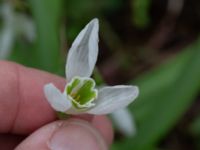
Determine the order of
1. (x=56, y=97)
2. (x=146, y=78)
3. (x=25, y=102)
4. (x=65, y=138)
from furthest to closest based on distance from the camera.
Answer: (x=146, y=78) < (x=25, y=102) < (x=65, y=138) < (x=56, y=97)

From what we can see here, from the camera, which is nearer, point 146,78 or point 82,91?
point 82,91

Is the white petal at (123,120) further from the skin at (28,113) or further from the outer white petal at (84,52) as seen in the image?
the outer white petal at (84,52)

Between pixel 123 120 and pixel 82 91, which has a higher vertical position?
pixel 82 91

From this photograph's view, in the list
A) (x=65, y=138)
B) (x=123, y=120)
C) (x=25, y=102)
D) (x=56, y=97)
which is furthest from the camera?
(x=123, y=120)

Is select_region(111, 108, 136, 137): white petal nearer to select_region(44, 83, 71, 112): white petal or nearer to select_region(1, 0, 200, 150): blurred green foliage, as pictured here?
select_region(1, 0, 200, 150): blurred green foliage

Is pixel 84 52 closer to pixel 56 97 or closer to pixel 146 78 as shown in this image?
pixel 56 97

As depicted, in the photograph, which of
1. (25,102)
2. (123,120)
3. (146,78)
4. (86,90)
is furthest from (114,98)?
(146,78)
